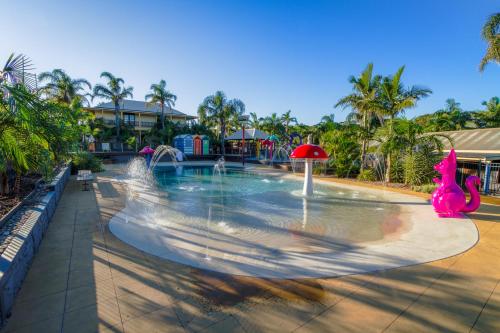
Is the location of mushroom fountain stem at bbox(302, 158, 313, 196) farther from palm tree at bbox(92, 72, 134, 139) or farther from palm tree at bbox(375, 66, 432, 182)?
palm tree at bbox(92, 72, 134, 139)

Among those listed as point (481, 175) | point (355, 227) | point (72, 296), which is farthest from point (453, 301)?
point (481, 175)

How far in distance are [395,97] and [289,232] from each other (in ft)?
41.0

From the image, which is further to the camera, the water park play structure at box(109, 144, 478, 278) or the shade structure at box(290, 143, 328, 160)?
the shade structure at box(290, 143, 328, 160)

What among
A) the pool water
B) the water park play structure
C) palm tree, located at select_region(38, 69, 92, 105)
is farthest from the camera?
palm tree, located at select_region(38, 69, 92, 105)

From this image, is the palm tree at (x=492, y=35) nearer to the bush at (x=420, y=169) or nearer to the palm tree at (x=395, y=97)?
the palm tree at (x=395, y=97)

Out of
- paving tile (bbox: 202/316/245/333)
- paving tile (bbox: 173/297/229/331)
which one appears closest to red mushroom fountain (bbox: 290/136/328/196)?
paving tile (bbox: 173/297/229/331)

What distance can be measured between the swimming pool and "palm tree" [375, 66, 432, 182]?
6.24 meters

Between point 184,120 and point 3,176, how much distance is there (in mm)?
38543

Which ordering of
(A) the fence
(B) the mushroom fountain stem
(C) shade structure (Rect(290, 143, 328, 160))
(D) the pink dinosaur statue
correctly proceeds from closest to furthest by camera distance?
(D) the pink dinosaur statue → (C) shade structure (Rect(290, 143, 328, 160)) → (B) the mushroom fountain stem → (A) the fence

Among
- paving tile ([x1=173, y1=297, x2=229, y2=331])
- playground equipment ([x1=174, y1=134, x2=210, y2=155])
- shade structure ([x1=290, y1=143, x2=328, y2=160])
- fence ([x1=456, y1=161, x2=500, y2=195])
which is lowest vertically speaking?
paving tile ([x1=173, y1=297, x2=229, y2=331])

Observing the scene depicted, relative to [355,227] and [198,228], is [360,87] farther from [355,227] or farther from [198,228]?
[198,228]

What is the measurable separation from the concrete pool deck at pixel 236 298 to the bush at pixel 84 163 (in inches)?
551

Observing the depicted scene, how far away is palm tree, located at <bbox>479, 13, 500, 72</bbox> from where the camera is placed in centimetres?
1194

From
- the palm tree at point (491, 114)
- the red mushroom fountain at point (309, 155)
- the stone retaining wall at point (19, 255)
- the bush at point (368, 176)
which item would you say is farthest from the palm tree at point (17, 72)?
the palm tree at point (491, 114)
